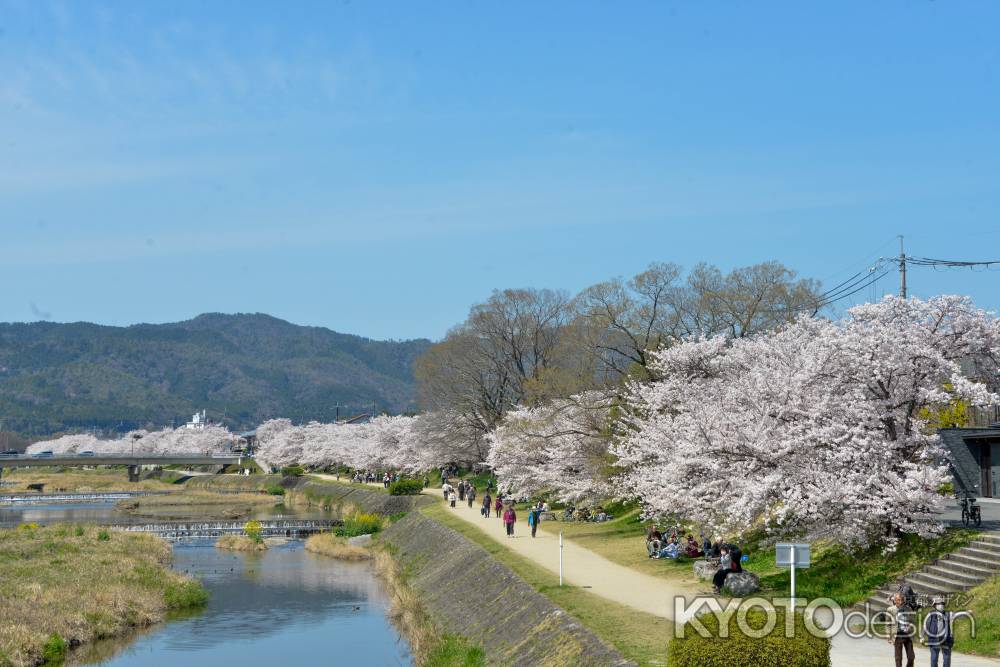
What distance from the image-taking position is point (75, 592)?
3850 centimetres

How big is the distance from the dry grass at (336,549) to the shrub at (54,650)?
27102 millimetres

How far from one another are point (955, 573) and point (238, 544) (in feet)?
162

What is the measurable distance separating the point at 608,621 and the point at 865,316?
11483 mm

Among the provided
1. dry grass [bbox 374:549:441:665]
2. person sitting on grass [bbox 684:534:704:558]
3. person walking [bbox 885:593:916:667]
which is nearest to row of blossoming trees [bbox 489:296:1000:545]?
person sitting on grass [bbox 684:534:704:558]

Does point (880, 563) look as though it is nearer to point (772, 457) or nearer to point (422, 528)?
point (772, 457)

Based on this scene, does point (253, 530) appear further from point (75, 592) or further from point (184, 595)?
point (75, 592)

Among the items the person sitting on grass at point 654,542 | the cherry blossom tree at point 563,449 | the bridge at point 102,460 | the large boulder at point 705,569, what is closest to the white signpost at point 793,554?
the large boulder at point 705,569

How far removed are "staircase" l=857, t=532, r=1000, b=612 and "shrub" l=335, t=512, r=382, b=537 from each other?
4785cm

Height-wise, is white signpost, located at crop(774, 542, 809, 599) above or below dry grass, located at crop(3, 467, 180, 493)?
above

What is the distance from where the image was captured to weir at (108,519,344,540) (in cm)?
7162

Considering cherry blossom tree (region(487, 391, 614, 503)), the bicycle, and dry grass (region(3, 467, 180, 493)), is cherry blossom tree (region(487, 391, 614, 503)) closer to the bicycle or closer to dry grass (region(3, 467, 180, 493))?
the bicycle

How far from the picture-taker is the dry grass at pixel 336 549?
5903 cm

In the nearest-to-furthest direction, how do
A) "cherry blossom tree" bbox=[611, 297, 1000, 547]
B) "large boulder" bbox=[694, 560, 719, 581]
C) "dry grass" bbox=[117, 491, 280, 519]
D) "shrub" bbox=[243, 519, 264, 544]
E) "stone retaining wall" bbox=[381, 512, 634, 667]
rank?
"stone retaining wall" bbox=[381, 512, 634, 667] → "cherry blossom tree" bbox=[611, 297, 1000, 547] → "large boulder" bbox=[694, 560, 719, 581] → "shrub" bbox=[243, 519, 264, 544] → "dry grass" bbox=[117, 491, 280, 519]

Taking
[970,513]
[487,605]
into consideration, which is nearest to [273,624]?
[487,605]
